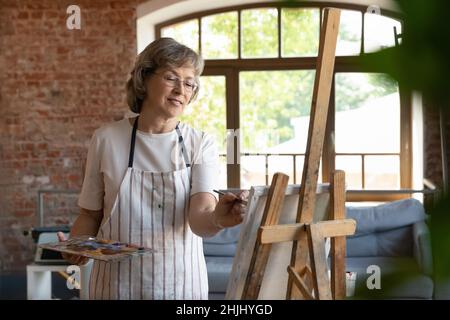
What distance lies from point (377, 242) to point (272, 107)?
199cm

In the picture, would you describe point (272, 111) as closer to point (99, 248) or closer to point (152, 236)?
point (152, 236)

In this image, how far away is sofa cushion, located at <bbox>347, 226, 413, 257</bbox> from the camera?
5340 mm

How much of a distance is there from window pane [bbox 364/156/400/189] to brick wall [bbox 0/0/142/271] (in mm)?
2308

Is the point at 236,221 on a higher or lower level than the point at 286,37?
lower

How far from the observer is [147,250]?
72.4 inches

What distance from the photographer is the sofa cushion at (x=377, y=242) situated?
17.5 feet

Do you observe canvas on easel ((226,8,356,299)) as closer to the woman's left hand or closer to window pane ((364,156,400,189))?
the woman's left hand

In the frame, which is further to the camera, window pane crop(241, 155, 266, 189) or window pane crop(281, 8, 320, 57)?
window pane crop(241, 155, 266, 189)

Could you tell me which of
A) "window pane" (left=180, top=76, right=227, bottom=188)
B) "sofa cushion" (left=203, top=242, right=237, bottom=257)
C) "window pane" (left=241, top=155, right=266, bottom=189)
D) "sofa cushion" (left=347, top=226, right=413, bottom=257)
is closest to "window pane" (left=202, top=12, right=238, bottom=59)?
"window pane" (left=180, top=76, right=227, bottom=188)

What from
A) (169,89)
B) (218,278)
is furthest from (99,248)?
(218,278)

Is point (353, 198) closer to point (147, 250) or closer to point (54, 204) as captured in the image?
point (54, 204)

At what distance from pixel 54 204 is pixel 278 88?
2.28 meters

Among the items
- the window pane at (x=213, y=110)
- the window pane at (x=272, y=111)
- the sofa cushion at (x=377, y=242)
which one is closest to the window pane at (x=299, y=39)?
the window pane at (x=272, y=111)

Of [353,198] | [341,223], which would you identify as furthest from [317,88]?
[353,198]
